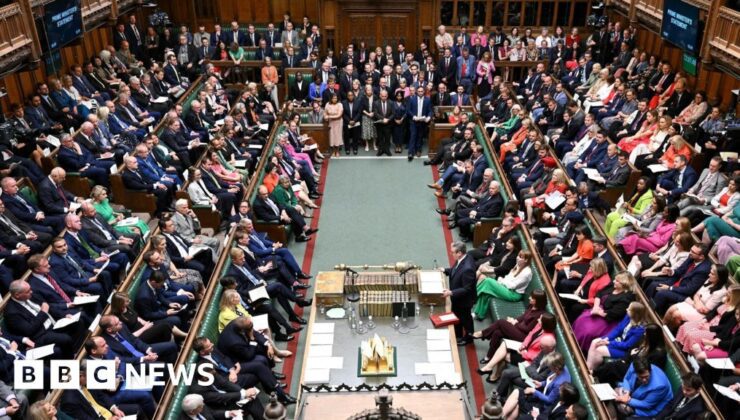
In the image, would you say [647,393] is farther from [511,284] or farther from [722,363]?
[511,284]

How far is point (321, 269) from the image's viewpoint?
8.96 meters

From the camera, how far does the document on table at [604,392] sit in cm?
542

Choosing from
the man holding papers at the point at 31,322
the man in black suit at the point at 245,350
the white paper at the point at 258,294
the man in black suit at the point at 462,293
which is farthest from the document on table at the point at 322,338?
the man holding papers at the point at 31,322

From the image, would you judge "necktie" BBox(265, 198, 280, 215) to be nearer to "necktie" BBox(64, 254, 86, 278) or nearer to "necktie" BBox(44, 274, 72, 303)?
"necktie" BBox(64, 254, 86, 278)

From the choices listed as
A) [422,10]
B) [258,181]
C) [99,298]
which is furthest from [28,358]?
[422,10]

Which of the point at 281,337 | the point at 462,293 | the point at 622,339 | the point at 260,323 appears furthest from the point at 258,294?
the point at 622,339

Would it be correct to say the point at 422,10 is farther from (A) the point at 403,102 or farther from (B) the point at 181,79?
(B) the point at 181,79

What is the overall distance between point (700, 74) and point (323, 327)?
32.9 feet

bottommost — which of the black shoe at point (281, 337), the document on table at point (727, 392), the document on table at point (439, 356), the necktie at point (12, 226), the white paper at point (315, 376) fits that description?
the black shoe at point (281, 337)

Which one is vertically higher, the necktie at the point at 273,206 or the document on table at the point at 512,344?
the necktie at the point at 273,206

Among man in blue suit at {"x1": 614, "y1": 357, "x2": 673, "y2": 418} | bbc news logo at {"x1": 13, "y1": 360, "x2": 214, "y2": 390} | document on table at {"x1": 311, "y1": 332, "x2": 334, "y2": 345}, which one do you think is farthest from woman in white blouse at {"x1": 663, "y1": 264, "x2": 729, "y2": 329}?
bbc news logo at {"x1": 13, "y1": 360, "x2": 214, "y2": 390}

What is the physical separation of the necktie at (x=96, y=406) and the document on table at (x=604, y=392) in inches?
163

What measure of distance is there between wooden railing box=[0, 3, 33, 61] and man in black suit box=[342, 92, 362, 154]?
571 cm

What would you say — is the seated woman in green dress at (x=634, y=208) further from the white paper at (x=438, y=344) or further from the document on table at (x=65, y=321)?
the document on table at (x=65, y=321)
